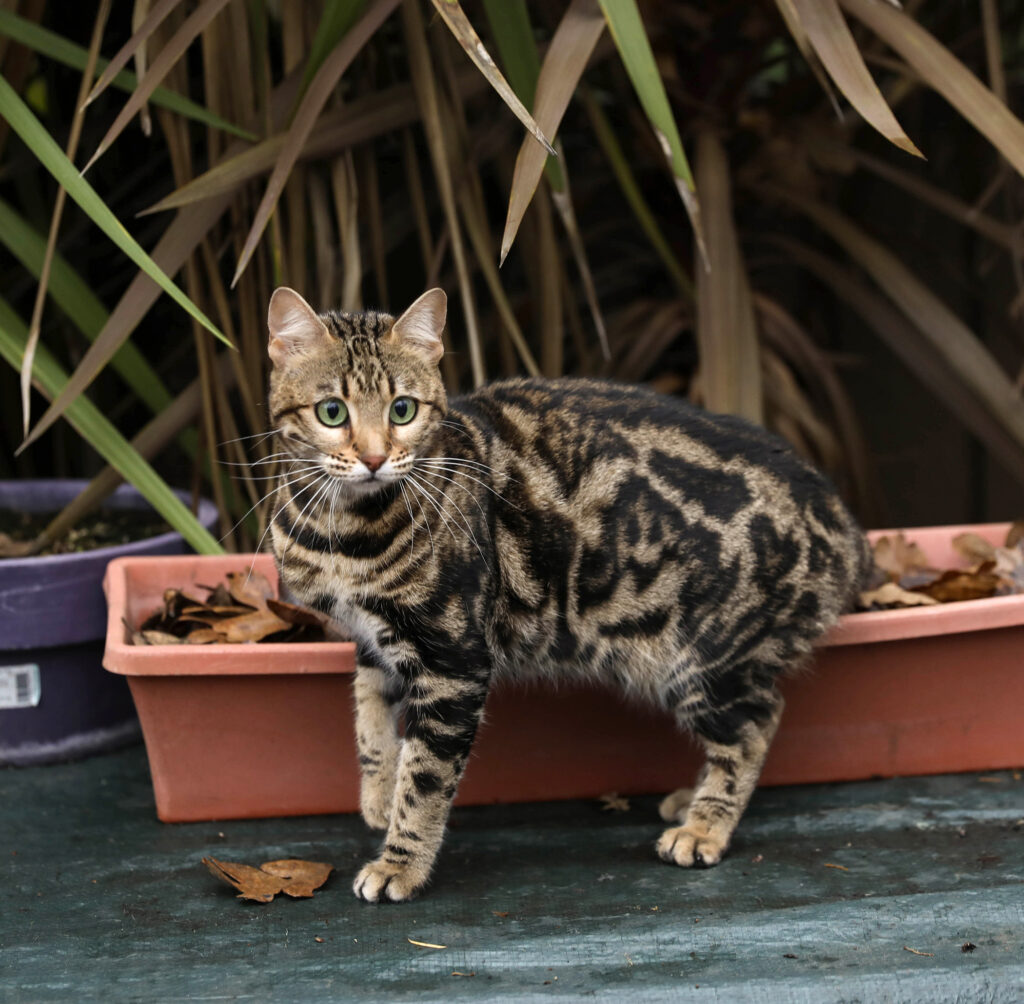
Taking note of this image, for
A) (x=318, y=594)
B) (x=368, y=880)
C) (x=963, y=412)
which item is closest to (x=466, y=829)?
(x=368, y=880)

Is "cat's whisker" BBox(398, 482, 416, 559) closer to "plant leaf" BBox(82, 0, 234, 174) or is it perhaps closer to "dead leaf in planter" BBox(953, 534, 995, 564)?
"plant leaf" BBox(82, 0, 234, 174)

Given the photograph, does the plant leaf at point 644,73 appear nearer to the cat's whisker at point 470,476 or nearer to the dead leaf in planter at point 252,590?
the cat's whisker at point 470,476

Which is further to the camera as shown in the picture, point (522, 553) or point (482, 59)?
point (522, 553)

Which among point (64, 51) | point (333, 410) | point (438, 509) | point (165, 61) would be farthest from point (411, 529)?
point (64, 51)

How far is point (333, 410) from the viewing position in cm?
130

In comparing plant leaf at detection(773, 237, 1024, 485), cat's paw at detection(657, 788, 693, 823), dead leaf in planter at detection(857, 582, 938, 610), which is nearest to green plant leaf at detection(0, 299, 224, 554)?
cat's paw at detection(657, 788, 693, 823)

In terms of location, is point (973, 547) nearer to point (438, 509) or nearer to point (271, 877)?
point (438, 509)

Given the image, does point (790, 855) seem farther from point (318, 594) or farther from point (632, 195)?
point (632, 195)

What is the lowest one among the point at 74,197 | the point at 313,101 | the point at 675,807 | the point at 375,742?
the point at 675,807

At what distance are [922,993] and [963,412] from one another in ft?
3.80

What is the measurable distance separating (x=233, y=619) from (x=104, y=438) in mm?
292

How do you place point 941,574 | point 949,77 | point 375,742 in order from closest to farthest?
point 375,742 < point 949,77 < point 941,574

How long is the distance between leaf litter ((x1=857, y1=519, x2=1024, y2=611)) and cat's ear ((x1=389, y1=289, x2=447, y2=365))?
67 centimetres

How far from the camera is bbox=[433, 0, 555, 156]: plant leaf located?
1.20 metres
